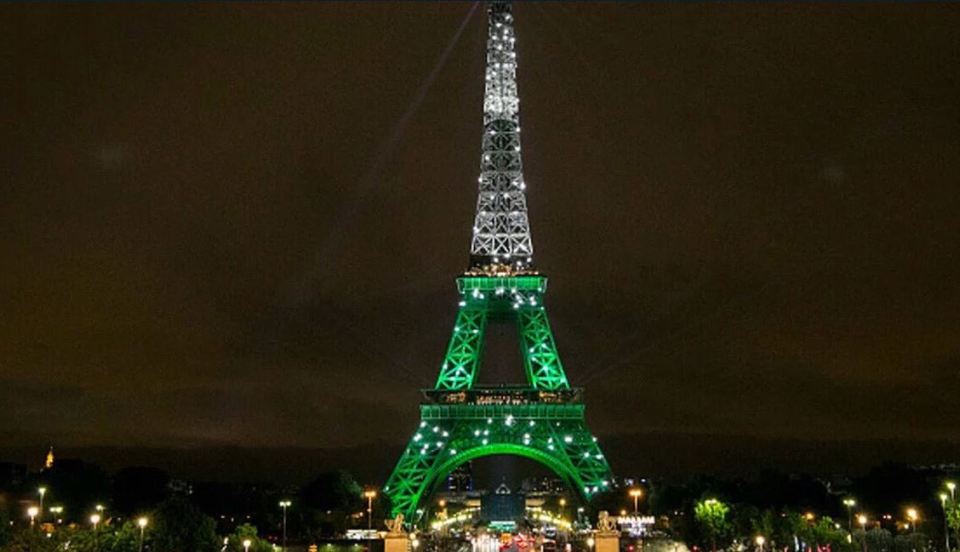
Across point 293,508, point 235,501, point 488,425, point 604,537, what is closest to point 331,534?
point 293,508

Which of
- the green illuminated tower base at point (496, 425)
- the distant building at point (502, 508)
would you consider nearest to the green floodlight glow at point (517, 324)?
the green illuminated tower base at point (496, 425)

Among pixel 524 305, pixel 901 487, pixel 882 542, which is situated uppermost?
pixel 524 305

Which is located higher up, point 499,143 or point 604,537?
point 499,143

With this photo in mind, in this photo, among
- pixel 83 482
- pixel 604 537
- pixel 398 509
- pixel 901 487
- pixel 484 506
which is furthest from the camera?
pixel 484 506

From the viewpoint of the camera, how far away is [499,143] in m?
78.6

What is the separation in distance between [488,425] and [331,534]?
54.6 ft

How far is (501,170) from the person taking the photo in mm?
77438

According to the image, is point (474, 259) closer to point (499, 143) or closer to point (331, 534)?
point (499, 143)

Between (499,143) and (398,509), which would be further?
(499,143)

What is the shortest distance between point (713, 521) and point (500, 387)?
18.6m

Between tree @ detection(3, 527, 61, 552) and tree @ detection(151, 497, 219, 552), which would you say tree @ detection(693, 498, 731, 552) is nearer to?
tree @ detection(151, 497, 219, 552)

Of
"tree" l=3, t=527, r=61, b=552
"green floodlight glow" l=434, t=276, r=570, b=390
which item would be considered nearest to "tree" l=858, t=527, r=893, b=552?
"green floodlight glow" l=434, t=276, r=570, b=390

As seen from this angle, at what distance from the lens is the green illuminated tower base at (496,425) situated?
69000mm

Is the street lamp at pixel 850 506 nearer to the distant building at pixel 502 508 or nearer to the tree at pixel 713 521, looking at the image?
the tree at pixel 713 521
